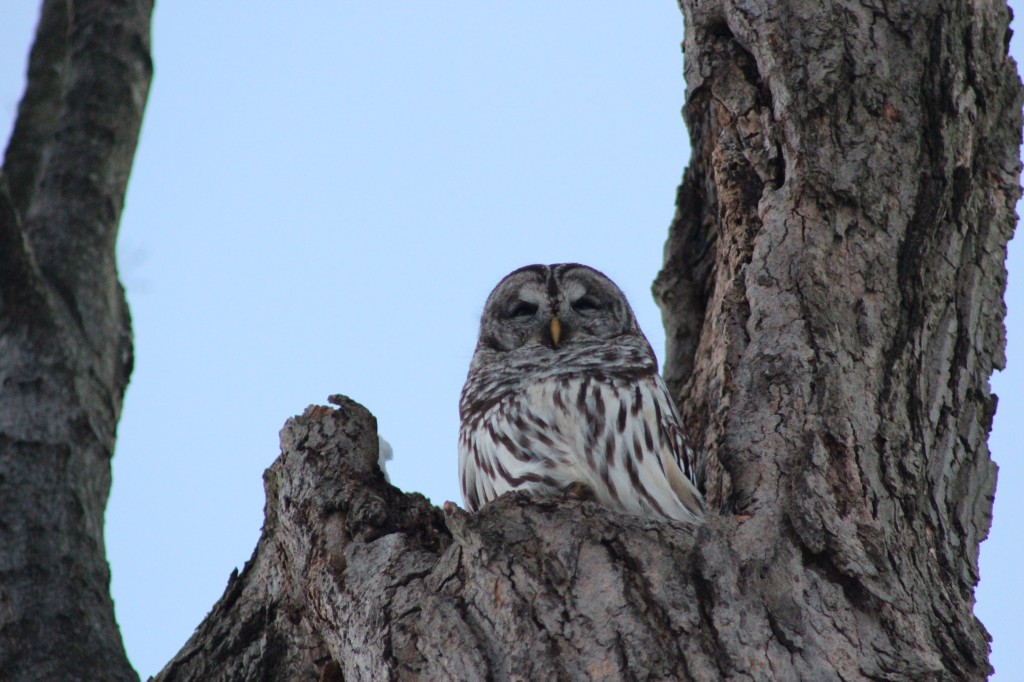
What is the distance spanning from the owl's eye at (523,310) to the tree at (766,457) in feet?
2.64

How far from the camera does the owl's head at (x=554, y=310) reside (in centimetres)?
468

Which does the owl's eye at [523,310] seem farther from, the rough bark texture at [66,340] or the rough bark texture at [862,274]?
the rough bark texture at [66,340]

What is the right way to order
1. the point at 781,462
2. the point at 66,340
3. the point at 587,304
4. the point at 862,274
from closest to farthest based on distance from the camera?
1. the point at 781,462
2. the point at 862,274
3. the point at 66,340
4. the point at 587,304

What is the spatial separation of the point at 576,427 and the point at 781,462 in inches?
32.5

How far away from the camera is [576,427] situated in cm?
382

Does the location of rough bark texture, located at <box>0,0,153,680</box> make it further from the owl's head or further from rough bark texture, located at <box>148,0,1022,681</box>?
the owl's head

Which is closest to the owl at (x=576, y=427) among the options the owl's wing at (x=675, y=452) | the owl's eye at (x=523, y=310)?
the owl's wing at (x=675, y=452)

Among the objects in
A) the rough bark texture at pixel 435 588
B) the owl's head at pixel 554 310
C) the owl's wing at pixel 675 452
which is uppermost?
the owl's head at pixel 554 310

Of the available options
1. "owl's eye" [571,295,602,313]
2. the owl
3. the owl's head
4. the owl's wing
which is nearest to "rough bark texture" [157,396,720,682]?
the owl

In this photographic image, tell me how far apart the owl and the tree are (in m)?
0.17

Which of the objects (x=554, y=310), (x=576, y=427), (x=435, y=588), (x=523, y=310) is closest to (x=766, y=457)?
(x=576, y=427)

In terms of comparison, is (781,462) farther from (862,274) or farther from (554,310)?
(554,310)

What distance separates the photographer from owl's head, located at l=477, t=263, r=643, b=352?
4684mm

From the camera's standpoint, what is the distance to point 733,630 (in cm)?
251
